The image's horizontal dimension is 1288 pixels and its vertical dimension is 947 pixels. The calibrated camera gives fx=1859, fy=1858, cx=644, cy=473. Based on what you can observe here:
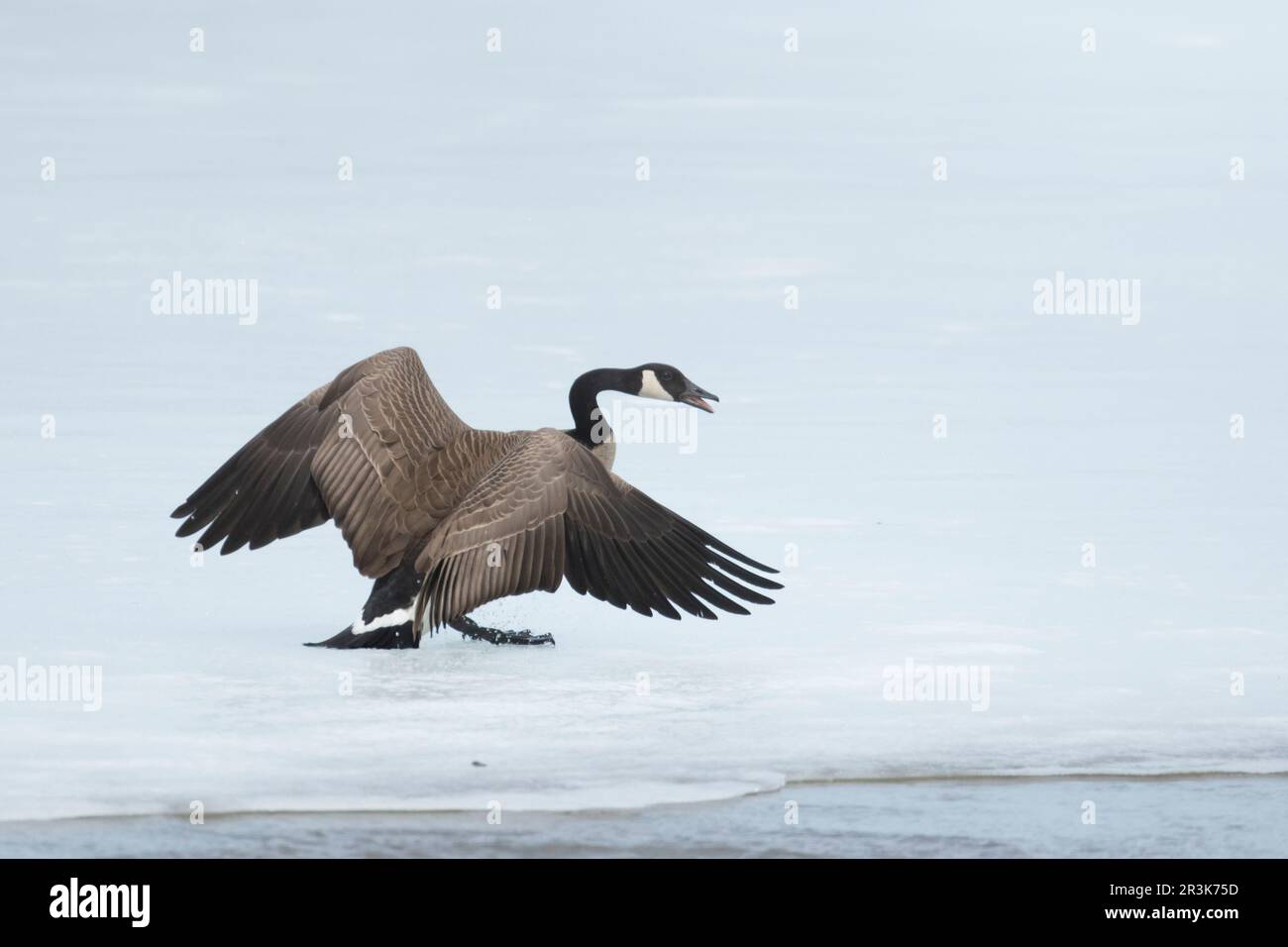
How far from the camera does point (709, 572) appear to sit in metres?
7.61

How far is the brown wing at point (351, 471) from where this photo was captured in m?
7.70

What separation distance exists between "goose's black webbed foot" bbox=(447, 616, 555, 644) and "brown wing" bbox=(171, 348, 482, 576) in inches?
22.0

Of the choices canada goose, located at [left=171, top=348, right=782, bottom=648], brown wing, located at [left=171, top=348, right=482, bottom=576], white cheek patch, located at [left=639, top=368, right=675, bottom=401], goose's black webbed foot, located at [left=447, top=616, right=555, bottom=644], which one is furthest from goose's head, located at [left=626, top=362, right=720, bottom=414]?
goose's black webbed foot, located at [left=447, top=616, right=555, bottom=644]

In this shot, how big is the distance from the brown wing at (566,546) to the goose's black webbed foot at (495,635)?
473 mm

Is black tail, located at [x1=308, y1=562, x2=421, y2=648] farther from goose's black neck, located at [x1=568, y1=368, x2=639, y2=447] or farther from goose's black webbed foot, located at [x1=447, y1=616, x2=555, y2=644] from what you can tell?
goose's black neck, located at [x1=568, y1=368, x2=639, y2=447]

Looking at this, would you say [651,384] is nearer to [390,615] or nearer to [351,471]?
[351,471]

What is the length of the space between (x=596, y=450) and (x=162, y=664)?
2158mm

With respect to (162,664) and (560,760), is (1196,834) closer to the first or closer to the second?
(560,760)

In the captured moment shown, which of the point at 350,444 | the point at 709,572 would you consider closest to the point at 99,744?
the point at 350,444

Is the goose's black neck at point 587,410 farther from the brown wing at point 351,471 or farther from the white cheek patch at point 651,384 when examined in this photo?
the brown wing at point 351,471

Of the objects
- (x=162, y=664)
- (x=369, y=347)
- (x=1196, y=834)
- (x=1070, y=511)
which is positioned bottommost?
(x=1196, y=834)

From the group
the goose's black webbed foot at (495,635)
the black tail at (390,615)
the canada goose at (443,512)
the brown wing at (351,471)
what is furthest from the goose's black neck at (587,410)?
the black tail at (390,615)

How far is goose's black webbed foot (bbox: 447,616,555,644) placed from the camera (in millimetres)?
7938

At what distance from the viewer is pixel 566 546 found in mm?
7473
